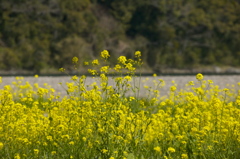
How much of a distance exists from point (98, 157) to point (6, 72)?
5208cm

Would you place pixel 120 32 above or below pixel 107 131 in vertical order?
above

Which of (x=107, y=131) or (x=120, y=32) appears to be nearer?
(x=107, y=131)

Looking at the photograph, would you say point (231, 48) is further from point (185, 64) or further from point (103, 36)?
point (103, 36)

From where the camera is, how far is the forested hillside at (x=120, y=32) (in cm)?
5816

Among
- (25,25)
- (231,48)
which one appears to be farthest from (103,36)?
(231,48)

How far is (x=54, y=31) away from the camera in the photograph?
59969 millimetres

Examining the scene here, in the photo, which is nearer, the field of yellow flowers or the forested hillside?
the field of yellow flowers

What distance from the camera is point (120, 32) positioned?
6462 centimetres

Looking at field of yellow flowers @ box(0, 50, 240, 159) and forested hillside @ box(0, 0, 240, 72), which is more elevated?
forested hillside @ box(0, 0, 240, 72)

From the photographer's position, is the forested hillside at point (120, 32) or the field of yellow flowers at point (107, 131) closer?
the field of yellow flowers at point (107, 131)

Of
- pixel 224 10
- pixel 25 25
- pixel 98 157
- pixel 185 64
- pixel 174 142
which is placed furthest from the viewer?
pixel 224 10

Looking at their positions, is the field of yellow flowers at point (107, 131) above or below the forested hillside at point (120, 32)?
below

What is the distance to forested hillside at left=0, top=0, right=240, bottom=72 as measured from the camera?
191ft

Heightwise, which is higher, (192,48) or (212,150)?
(192,48)
